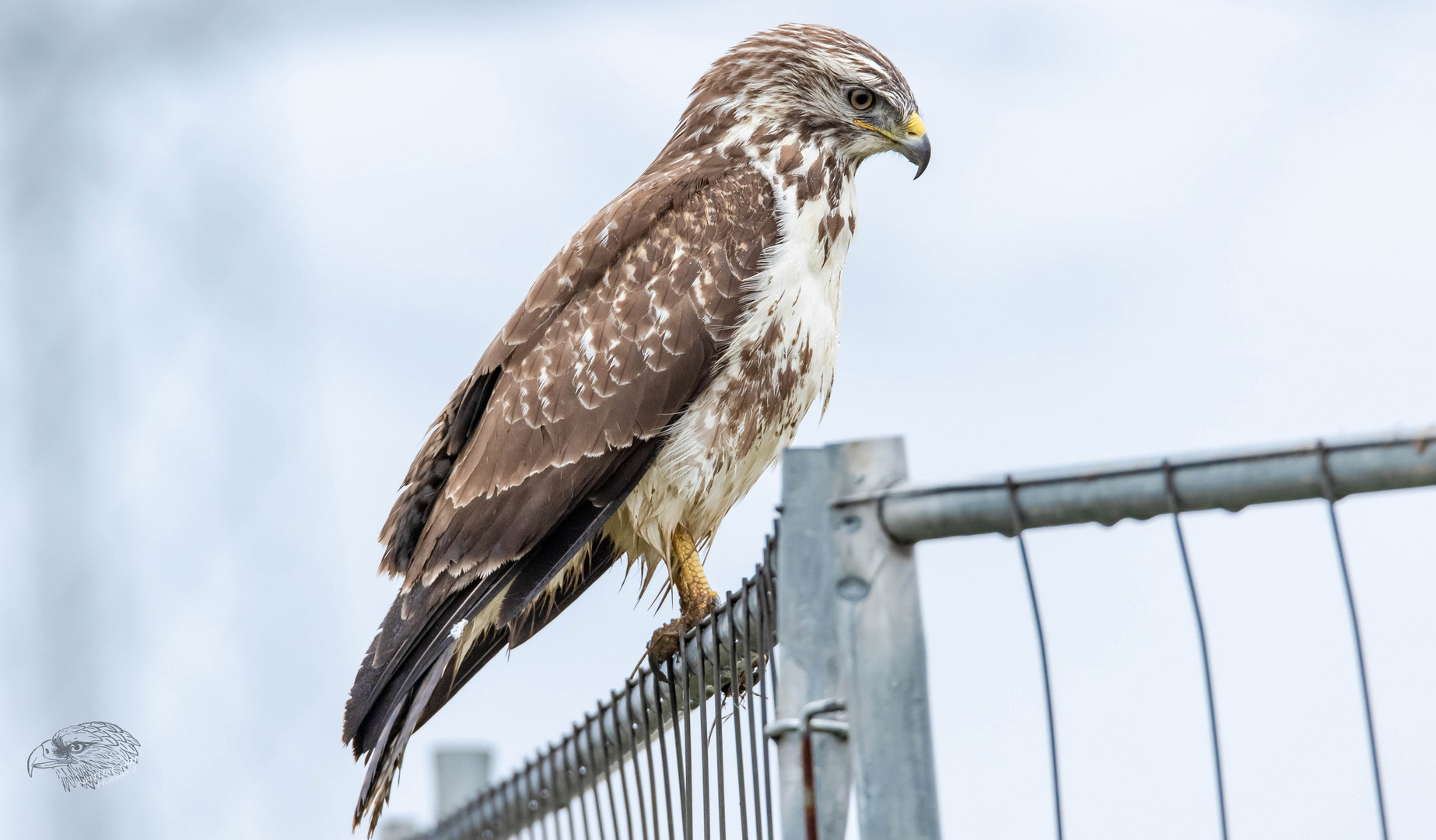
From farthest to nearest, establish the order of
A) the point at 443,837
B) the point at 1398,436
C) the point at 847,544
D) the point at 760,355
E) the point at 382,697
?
the point at 443,837, the point at 760,355, the point at 382,697, the point at 847,544, the point at 1398,436

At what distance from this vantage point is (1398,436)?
1.33m

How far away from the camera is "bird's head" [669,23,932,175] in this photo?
14.7 ft

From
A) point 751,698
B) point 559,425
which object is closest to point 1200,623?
point 751,698

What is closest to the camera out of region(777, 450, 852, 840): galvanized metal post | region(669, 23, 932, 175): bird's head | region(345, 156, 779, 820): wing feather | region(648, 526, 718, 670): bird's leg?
region(777, 450, 852, 840): galvanized metal post

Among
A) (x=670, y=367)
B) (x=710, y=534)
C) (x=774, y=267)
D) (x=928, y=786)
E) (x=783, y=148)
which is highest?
(x=783, y=148)

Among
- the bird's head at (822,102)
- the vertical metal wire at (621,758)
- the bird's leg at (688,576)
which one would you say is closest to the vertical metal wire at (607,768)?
the vertical metal wire at (621,758)

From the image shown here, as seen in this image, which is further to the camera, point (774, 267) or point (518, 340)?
point (518, 340)

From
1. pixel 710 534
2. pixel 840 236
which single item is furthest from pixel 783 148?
pixel 710 534

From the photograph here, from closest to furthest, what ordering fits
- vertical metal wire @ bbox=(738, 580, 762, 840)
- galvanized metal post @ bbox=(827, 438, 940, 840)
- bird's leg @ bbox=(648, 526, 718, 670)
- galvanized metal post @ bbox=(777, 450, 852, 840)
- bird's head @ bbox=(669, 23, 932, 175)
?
galvanized metal post @ bbox=(827, 438, 940, 840), galvanized metal post @ bbox=(777, 450, 852, 840), vertical metal wire @ bbox=(738, 580, 762, 840), bird's leg @ bbox=(648, 526, 718, 670), bird's head @ bbox=(669, 23, 932, 175)

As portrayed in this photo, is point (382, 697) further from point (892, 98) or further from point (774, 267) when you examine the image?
point (892, 98)

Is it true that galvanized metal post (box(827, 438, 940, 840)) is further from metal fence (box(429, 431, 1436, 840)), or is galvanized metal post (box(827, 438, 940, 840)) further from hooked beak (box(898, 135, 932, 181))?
hooked beak (box(898, 135, 932, 181))

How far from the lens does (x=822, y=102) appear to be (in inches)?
177

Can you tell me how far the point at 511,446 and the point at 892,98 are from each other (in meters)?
1.56

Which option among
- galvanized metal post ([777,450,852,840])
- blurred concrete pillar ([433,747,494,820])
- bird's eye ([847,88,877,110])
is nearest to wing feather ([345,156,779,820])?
bird's eye ([847,88,877,110])
